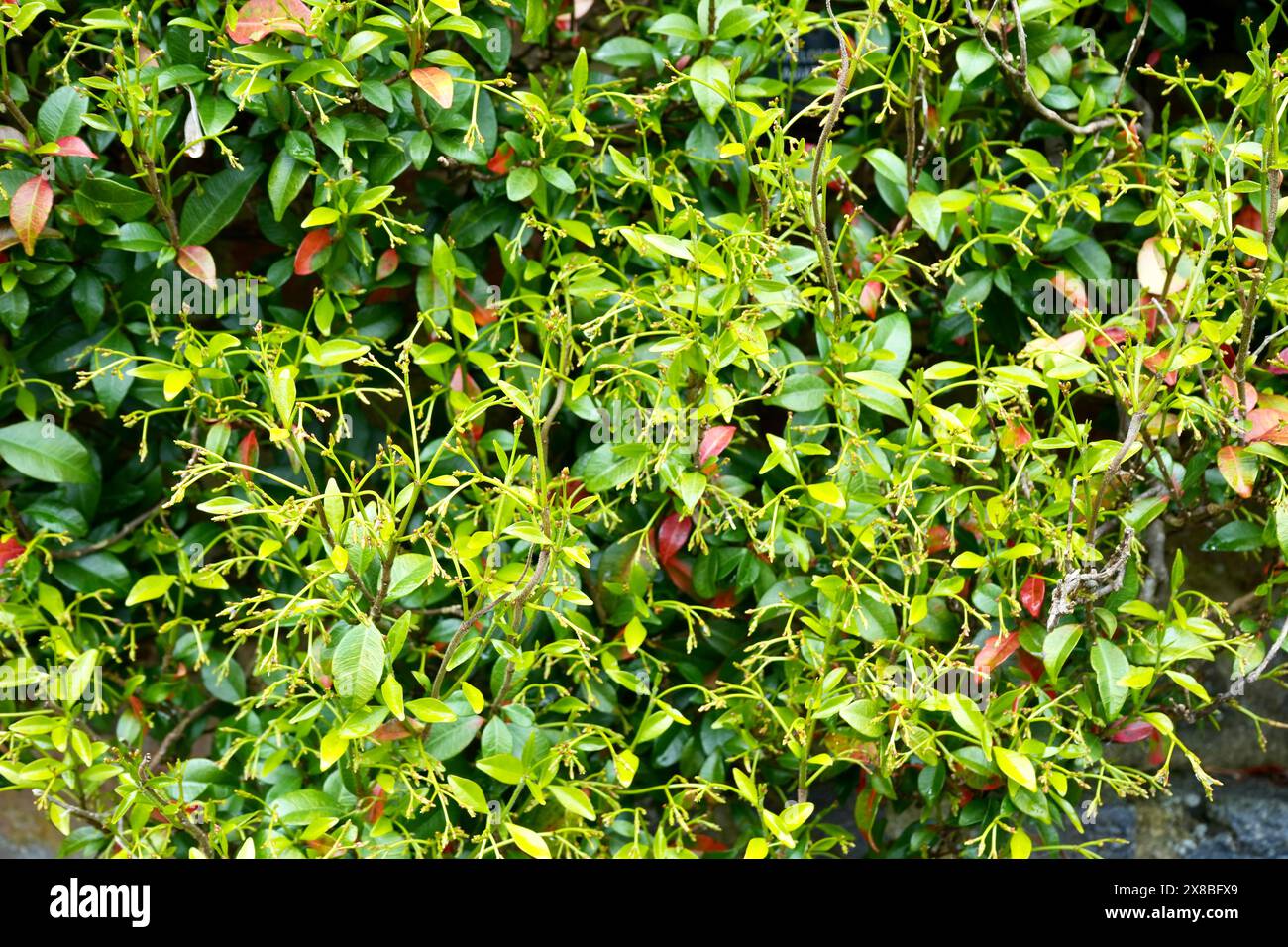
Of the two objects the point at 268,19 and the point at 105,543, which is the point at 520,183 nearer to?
the point at 268,19

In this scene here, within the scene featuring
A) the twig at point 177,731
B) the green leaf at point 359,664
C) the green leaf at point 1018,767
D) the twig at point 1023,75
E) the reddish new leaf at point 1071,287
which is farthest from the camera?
the twig at point 177,731

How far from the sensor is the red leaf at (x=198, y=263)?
1.72m

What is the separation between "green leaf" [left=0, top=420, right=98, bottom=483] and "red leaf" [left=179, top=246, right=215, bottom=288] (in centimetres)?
33

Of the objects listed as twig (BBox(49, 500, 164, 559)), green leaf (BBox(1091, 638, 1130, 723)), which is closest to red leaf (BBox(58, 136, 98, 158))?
twig (BBox(49, 500, 164, 559))

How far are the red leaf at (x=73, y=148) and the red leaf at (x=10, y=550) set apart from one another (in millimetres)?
603

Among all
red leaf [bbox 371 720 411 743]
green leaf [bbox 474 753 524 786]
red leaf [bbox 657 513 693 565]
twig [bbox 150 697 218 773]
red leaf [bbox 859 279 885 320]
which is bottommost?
twig [bbox 150 697 218 773]

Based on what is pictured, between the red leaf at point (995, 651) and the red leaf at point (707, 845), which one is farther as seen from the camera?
the red leaf at point (707, 845)

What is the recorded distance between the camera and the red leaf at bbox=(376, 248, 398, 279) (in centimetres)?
175

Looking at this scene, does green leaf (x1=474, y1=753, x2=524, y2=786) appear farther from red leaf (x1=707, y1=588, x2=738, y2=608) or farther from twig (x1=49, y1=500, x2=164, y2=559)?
twig (x1=49, y1=500, x2=164, y2=559)

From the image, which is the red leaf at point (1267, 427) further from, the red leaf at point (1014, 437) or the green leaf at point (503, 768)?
the green leaf at point (503, 768)

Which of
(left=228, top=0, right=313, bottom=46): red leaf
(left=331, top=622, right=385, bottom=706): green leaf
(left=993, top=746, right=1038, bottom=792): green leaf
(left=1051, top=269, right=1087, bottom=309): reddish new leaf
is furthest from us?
(left=1051, top=269, right=1087, bottom=309): reddish new leaf

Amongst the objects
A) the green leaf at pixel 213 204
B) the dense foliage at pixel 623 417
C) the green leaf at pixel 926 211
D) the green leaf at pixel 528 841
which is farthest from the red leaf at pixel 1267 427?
the green leaf at pixel 213 204

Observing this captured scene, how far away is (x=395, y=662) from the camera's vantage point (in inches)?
67.6

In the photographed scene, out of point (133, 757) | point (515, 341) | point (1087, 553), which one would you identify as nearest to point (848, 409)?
point (1087, 553)
